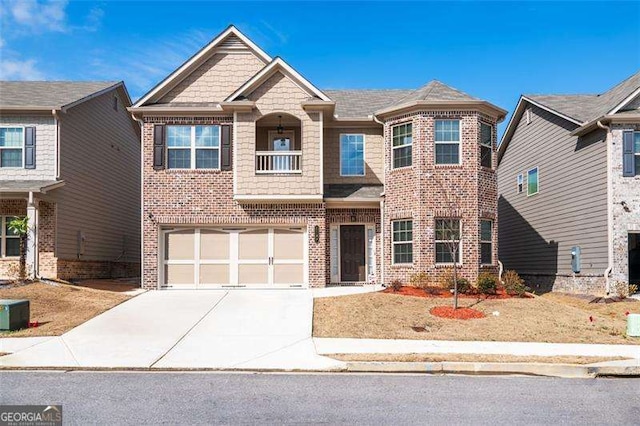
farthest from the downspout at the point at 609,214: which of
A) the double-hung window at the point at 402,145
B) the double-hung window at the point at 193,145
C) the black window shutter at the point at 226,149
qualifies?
the double-hung window at the point at 193,145

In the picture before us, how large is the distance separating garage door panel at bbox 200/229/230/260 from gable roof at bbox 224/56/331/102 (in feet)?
15.4

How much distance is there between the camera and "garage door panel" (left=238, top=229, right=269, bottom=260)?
2128cm

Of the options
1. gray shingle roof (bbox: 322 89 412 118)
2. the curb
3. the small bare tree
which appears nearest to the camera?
the curb

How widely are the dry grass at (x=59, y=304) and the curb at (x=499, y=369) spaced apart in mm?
7622

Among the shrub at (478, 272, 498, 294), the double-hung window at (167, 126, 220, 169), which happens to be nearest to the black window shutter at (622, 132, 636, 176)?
the shrub at (478, 272, 498, 294)

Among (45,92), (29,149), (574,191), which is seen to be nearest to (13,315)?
(29,149)

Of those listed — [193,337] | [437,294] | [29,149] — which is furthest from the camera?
[29,149]

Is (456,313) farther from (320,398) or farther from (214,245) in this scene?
(214,245)

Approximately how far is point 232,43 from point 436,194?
367 inches

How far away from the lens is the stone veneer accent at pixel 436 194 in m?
20.0

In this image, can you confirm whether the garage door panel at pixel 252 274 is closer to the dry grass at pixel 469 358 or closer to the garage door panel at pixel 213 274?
the garage door panel at pixel 213 274

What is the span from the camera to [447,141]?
67.1ft

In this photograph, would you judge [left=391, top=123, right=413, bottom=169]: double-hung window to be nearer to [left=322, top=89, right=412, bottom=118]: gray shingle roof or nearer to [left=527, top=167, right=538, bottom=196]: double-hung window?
[left=322, top=89, right=412, bottom=118]: gray shingle roof

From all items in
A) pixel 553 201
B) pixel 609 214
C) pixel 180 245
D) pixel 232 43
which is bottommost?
pixel 180 245
